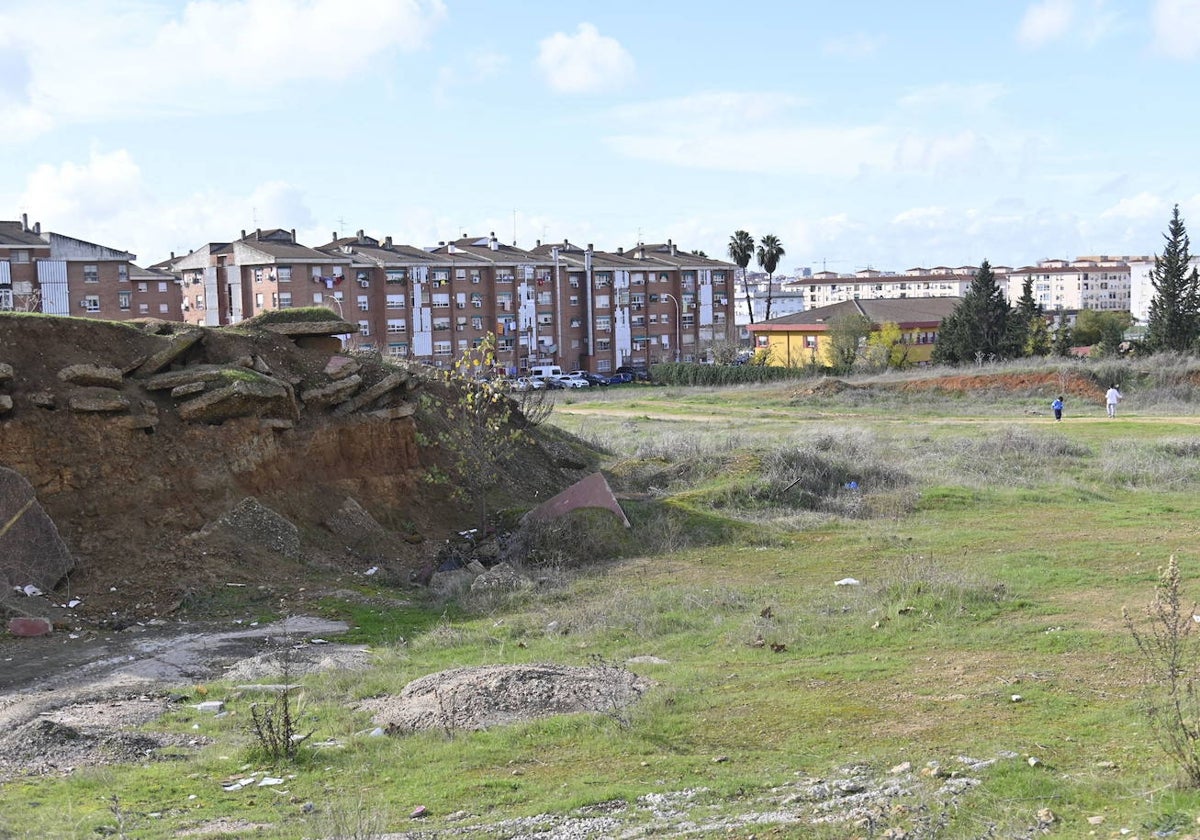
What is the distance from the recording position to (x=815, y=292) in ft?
613

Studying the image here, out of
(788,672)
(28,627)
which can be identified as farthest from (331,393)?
(788,672)

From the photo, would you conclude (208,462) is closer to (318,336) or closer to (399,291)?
(318,336)

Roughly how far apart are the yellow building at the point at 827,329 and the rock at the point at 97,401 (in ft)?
221

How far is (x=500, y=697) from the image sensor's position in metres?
12.4

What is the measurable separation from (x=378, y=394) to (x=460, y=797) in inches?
697

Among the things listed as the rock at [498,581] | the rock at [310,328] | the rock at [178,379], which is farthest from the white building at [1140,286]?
the rock at [498,581]

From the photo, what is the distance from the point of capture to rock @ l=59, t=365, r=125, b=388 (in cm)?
2220

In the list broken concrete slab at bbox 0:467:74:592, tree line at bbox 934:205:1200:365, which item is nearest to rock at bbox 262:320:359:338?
broken concrete slab at bbox 0:467:74:592

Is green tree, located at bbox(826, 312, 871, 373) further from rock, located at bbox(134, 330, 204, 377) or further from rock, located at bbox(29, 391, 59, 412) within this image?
rock, located at bbox(29, 391, 59, 412)

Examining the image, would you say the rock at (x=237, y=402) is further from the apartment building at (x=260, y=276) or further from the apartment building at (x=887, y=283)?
the apartment building at (x=887, y=283)

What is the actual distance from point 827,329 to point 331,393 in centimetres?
6596

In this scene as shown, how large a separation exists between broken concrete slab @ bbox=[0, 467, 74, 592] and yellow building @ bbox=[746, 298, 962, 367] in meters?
70.0

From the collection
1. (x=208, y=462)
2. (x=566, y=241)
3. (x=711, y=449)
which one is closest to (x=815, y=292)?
→ (x=566, y=241)

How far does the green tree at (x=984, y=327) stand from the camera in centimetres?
7331
